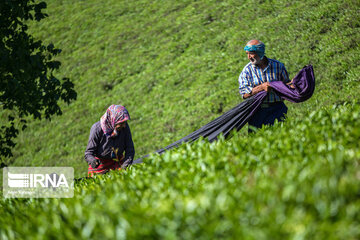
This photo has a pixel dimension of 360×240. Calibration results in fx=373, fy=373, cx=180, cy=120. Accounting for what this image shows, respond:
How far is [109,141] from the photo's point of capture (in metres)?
7.32

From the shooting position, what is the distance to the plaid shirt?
6566 millimetres

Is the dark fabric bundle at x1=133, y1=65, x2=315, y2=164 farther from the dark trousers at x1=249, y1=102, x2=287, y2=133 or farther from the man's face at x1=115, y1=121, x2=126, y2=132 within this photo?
the man's face at x1=115, y1=121, x2=126, y2=132

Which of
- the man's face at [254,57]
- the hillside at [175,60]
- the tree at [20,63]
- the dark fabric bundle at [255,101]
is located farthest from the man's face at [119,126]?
the hillside at [175,60]

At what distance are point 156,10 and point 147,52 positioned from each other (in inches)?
198

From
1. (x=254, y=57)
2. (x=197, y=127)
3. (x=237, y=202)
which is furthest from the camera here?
(x=197, y=127)

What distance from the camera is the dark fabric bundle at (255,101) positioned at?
20.7 ft

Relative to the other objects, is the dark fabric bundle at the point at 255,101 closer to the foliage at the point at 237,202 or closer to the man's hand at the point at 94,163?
the man's hand at the point at 94,163

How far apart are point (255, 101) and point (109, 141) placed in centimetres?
291

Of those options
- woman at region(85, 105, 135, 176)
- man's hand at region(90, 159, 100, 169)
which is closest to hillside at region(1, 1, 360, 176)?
woman at region(85, 105, 135, 176)

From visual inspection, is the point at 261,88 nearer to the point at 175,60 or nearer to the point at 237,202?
the point at 237,202

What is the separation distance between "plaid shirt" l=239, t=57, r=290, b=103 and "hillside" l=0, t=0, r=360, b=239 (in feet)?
2.85

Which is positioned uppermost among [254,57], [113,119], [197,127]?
[197,127]

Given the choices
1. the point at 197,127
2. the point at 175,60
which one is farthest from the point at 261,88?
the point at 175,60

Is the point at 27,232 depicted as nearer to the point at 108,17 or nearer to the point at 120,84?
the point at 120,84
